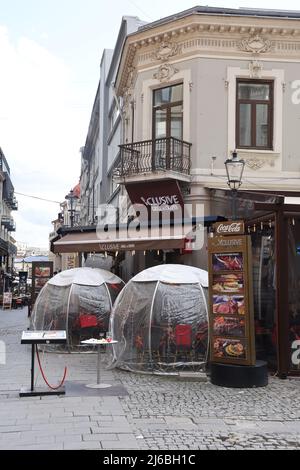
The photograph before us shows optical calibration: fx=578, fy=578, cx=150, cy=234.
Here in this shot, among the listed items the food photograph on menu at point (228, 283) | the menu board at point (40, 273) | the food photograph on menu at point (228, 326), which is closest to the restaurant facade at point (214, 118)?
the food photograph on menu at point (228, 283)

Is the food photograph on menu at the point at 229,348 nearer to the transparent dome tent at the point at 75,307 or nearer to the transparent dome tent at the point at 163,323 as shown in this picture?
the transparent dome tent at the point at 163,323

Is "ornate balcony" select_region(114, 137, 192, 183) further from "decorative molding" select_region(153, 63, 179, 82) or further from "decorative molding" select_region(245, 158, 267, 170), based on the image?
"decorative molding" select_region(153, 63, 179, 82)

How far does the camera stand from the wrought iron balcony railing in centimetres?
1752

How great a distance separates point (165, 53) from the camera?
→ 18.5 meters

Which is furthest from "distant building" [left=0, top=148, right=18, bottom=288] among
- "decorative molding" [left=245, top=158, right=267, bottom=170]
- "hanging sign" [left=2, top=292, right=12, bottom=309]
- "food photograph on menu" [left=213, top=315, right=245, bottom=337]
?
"food photograph on menu" [left=213, top=315, right=245, bottom=337]

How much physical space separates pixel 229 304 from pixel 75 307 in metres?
5.48

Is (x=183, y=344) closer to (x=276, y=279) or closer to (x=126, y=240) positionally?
(x=276, y=279)

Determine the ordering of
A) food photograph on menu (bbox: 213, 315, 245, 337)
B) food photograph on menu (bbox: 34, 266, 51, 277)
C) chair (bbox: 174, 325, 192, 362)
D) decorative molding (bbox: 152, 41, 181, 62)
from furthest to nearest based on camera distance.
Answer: food photograph on menu (bbox: 34, 266, 51, 277), decorative molding (bbox: 152, 41, 181, 62), chair (bbox: 174, 325, 192, 362), food photograph on menu (bbox: 213, 315, 245, 337)

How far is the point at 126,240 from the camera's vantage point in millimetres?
16078

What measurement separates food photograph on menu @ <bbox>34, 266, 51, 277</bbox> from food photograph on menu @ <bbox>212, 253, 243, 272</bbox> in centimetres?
1896

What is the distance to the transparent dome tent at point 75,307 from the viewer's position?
1483 centimetres

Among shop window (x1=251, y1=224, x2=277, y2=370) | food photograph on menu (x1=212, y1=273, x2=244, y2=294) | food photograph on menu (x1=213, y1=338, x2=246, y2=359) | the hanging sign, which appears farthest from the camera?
the hanging sign

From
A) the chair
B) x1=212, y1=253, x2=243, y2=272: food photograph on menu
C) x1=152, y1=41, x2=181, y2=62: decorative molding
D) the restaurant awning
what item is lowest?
the chair

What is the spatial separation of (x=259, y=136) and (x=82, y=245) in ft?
21.1
